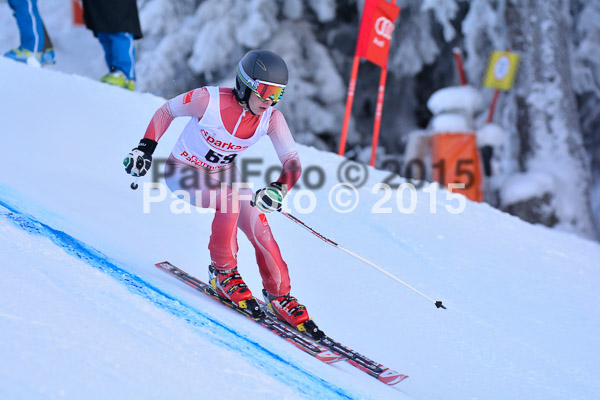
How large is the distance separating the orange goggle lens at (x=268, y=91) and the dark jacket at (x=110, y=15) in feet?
10.9

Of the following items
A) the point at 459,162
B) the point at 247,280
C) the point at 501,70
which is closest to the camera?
the point at 247,280

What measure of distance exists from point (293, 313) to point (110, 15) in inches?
145

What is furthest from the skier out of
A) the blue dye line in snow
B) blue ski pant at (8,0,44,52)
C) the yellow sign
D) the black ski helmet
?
the yellow sign

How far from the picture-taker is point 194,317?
2408 mm

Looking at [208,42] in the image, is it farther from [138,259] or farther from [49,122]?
[138,259]

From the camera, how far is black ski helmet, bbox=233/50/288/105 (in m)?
2.56

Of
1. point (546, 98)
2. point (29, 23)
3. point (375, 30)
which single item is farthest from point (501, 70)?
point (29, 23)

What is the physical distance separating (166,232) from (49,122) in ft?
5.52

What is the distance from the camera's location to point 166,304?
241cm

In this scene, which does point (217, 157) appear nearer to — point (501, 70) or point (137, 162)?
point (137, 162)

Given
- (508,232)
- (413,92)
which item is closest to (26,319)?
(508,232)

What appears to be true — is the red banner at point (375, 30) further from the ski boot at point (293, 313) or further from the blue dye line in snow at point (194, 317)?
the blue dye line in snow at point (194, 317)

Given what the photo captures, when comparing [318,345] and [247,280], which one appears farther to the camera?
[247,280]

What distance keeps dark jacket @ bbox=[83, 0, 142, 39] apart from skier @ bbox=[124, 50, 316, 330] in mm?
2952
